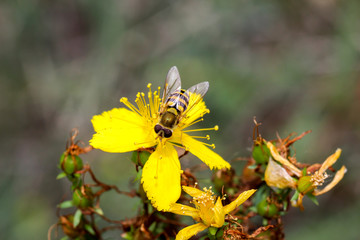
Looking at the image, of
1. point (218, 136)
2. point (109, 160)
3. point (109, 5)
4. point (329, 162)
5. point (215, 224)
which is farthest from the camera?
point (109, 5)

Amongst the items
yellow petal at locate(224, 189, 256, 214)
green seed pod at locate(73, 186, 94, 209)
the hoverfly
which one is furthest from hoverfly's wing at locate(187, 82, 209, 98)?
green seed pod at locate(73, 186, 94, 209)

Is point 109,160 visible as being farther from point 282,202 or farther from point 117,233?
point 282,202

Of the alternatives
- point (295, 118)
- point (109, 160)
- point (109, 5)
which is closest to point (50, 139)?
point (109, 160)

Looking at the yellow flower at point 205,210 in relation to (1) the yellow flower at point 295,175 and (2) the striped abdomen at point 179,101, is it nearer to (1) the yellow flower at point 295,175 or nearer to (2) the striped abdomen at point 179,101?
(1) the yellow flower at point 295,175

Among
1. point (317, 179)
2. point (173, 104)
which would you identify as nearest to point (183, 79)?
point (173, 104)

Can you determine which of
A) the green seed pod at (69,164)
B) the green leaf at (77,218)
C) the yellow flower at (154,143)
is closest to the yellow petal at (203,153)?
the yellow flower at (154,143)

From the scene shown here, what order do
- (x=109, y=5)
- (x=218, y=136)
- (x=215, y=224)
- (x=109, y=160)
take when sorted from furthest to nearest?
(x=109, y=5) < (x=218, y=136) < (x=109, y=160) < (x=215, y=224)
